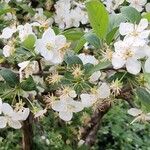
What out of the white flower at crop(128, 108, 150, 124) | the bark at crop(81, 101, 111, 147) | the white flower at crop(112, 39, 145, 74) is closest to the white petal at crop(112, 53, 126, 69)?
Result: the white flower at crop(112, 39, 145, 74)

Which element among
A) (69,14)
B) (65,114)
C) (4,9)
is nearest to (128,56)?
(65,114)

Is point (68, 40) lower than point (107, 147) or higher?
higher

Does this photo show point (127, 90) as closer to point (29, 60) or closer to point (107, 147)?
point (29, 60)

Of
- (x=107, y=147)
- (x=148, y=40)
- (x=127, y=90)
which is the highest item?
(x=148, y=40)

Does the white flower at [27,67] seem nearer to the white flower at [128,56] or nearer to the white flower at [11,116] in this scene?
the white flower at [11,116]

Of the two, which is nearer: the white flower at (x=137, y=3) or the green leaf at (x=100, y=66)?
the green leaf at (x=100, y=66)

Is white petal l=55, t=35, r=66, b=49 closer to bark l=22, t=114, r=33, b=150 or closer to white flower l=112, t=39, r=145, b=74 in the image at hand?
white flower l=112, t=39, r=145, b=74

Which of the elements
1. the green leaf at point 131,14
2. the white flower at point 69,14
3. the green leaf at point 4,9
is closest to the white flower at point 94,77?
the green leaf at point 131,14

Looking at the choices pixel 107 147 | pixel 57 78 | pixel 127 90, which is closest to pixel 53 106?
pixel 57 78
